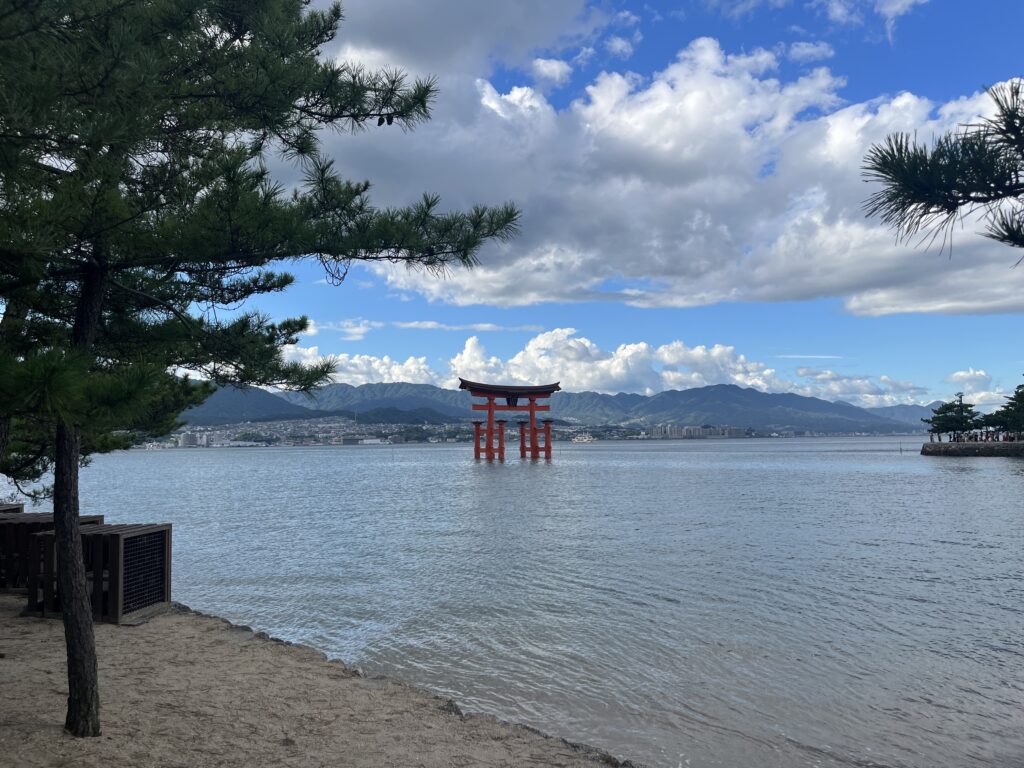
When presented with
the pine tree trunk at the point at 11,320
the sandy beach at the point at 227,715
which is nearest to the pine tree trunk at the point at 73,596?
the sandy beach at the point at 227,715

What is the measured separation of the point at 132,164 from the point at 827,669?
9585 mm

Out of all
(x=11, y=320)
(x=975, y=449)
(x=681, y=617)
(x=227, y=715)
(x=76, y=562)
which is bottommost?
(x=975, y=449)

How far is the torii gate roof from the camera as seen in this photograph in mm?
78750

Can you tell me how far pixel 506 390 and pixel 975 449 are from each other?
55.8m

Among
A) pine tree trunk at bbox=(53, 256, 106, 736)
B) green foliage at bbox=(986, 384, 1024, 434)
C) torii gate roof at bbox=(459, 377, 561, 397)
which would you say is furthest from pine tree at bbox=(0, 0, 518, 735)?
green foliage at bbox=(986, 384, 1024, 434)

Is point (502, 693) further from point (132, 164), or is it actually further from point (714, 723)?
point (132, 164)

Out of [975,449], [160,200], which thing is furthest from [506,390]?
[160,200]

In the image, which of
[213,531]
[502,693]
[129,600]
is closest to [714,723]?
[502,693]

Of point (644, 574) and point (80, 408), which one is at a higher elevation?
point (80, 408)

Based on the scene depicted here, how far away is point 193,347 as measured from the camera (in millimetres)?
6871

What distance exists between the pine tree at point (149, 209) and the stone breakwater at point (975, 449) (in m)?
89.0

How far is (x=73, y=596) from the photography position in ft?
15.9

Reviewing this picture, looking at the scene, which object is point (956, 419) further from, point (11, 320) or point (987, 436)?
point (11, 320)

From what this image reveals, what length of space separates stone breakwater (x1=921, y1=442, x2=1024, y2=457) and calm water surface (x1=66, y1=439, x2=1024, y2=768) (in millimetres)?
57380
